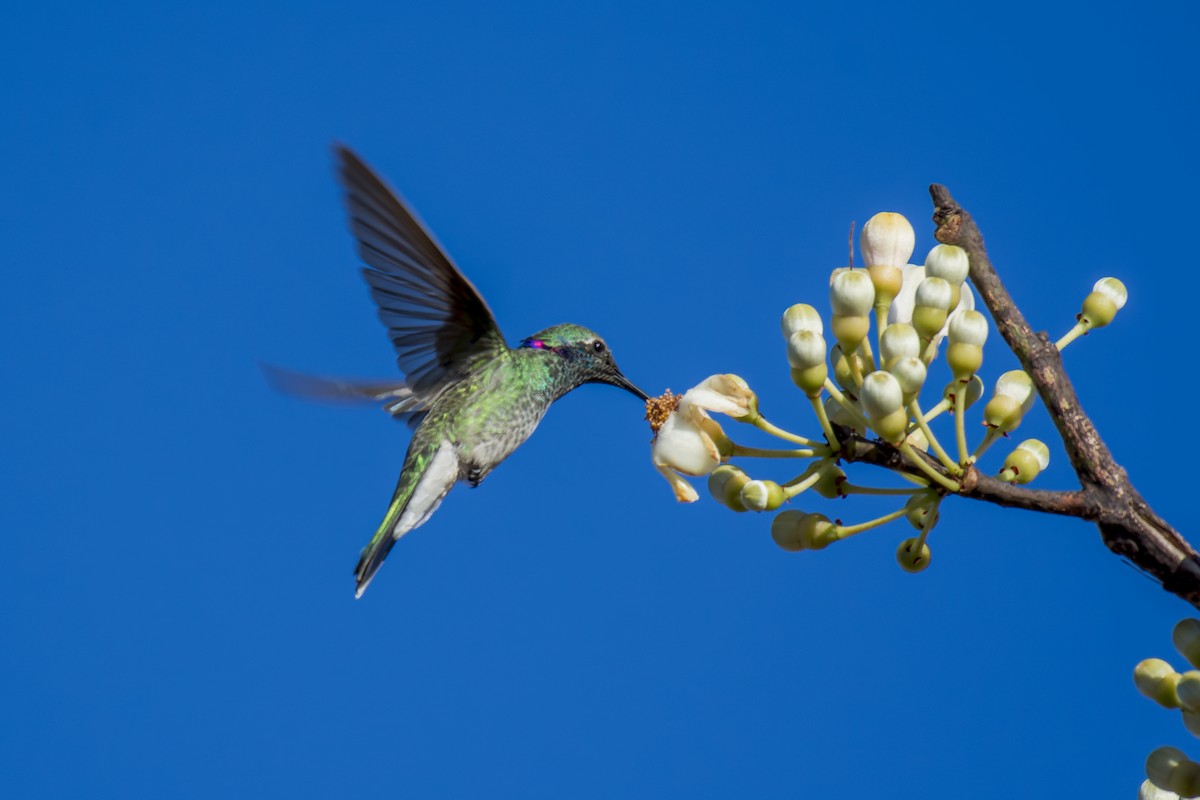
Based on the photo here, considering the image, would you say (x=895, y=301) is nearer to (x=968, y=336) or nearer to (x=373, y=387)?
(x=968, y=336)

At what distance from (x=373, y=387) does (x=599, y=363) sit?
115cm

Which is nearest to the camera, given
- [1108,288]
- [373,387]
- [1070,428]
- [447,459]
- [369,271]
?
[1070,428]

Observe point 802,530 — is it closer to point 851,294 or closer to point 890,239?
point 851,294

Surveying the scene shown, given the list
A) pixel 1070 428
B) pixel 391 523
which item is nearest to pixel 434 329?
pixel 391 523

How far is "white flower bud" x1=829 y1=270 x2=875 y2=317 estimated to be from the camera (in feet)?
7.69

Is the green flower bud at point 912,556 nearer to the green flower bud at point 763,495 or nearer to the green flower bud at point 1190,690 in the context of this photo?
the green flower bud at point 763,495

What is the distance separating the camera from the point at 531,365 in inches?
219

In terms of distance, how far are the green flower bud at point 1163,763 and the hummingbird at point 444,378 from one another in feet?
10.5

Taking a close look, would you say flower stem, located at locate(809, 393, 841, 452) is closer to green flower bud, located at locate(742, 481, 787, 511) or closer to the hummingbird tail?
green flower bud, located at locate(742, 481, 787, 511)

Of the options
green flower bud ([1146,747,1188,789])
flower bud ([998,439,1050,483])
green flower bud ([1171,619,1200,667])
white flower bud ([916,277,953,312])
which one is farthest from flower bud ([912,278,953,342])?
green flower bud ([1146,747,1188,789])

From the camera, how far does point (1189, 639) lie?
1978mm

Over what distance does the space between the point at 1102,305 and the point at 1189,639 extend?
0.80m

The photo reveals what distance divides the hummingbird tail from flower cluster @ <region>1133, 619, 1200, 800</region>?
3426mm

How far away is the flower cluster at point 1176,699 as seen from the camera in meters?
1.99
